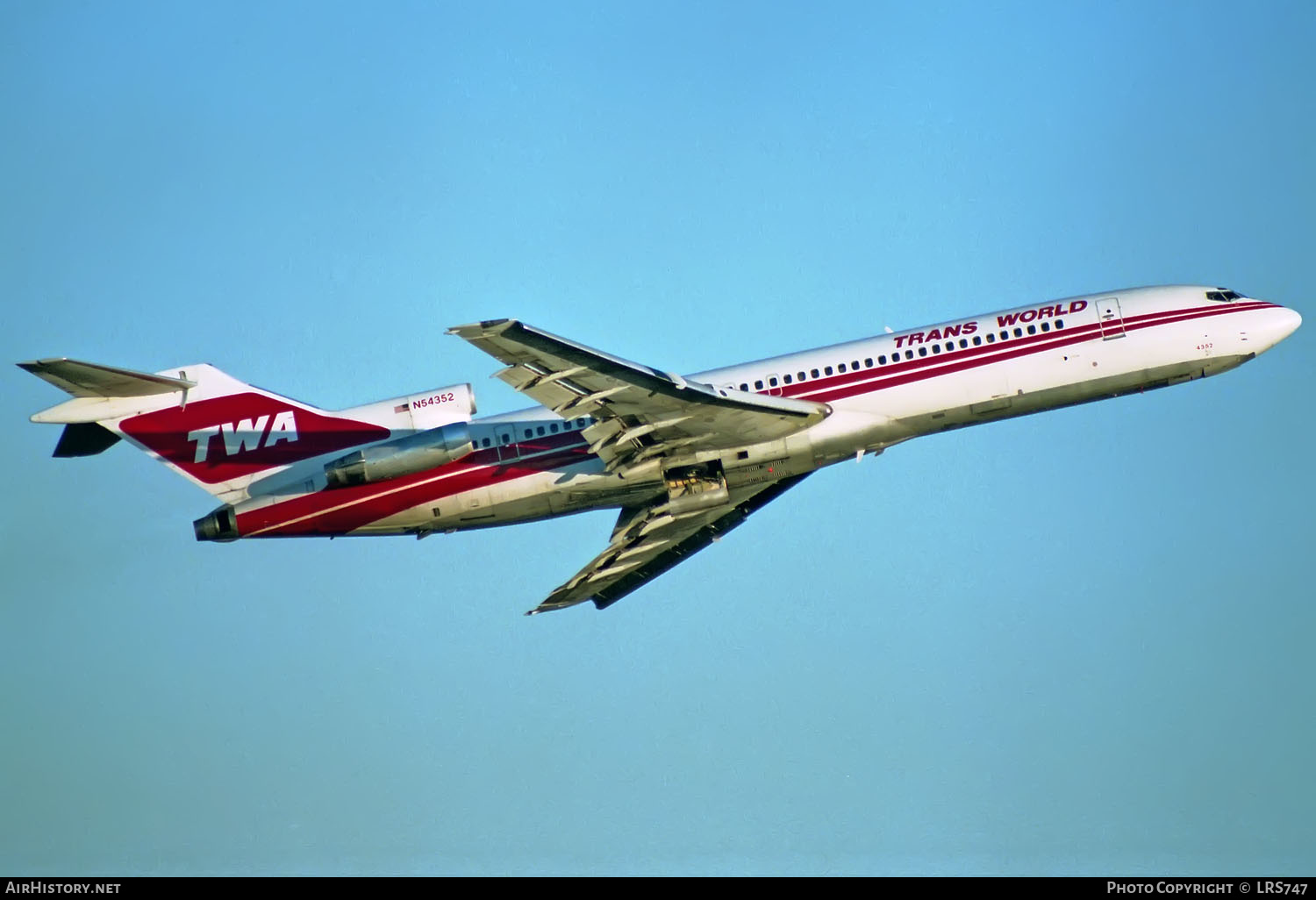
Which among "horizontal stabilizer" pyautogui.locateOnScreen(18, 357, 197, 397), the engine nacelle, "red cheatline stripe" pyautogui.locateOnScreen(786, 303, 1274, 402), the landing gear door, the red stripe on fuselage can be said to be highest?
"horizontal stabilizer" pyautogui.locateOnScreen(18, 357, 197, 397)

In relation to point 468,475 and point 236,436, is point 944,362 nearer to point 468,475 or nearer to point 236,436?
point 468,475

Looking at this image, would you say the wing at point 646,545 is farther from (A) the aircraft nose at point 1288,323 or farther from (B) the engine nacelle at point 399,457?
(A) the aircraft nose at point 1288,323

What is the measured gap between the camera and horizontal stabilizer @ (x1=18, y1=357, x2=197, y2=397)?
30922mm

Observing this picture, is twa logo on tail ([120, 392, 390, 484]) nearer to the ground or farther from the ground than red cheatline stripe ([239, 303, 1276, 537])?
farther from the ground

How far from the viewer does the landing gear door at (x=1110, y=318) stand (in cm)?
3397

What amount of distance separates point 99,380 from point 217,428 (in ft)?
10.4

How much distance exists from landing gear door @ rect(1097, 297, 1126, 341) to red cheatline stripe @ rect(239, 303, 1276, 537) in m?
2.34

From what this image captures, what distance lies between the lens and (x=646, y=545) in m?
36.7

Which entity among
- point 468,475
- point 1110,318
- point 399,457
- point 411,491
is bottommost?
point 411,491

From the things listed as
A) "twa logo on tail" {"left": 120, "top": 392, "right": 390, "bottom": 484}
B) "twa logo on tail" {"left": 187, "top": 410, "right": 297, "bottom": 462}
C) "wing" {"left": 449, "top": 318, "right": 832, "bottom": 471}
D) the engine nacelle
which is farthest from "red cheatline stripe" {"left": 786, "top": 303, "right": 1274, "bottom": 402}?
"twa logo on tail" {"left": 187, "top": 410, "right": 297, "bottom": 462}

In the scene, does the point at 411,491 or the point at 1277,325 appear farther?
Answer: the point at 1277,325

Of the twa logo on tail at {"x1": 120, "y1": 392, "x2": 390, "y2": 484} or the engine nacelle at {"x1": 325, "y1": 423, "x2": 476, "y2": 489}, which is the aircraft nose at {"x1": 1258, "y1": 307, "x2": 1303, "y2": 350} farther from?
the twa logo on tail at {"x1": 120, "y1": 392, "x2": 390, "y2": 484}

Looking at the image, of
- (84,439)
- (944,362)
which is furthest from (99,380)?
(944,362)
